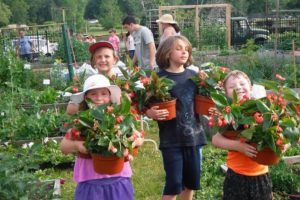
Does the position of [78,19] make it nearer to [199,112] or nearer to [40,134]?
[40,134]

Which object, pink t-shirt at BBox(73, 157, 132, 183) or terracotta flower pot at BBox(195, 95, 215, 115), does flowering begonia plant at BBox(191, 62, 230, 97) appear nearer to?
terracotta flower pot at BBox(195, 95, 215, 115)

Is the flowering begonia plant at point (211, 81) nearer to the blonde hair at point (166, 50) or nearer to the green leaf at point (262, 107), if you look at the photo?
the blonde hair at point (166, 50)

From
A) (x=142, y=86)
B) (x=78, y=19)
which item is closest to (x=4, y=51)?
(x=142, y=86)

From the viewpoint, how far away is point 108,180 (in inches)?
115

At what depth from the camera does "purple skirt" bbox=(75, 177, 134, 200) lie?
2883 mm

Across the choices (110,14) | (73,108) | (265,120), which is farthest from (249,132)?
(110,14)

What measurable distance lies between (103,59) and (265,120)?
148 centimetres

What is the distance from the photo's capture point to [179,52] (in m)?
3.57

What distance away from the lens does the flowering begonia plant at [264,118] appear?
8.57 ft

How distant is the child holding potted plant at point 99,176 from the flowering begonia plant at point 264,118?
0.67 m

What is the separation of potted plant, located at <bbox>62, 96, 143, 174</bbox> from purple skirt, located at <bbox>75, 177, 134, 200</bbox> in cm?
25

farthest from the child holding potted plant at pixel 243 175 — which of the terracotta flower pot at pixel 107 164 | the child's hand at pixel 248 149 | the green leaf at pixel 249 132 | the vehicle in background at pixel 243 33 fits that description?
the vehicle in background at pixel 243 33

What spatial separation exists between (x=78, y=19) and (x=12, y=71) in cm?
2458

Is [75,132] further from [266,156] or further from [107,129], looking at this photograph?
[266,156]
